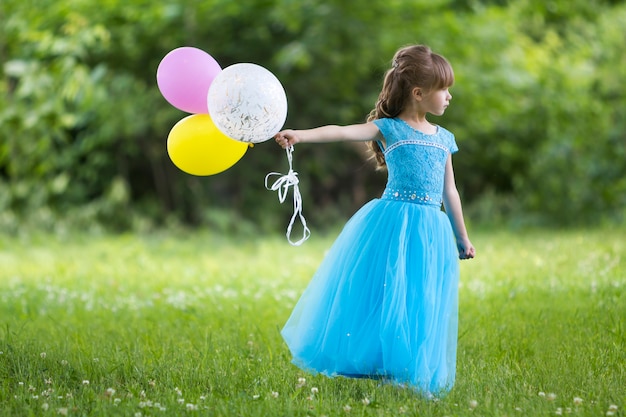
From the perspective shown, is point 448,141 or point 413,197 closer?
point 413,197

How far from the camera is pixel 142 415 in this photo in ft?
10.5

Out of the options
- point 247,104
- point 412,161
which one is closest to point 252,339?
point 412,161

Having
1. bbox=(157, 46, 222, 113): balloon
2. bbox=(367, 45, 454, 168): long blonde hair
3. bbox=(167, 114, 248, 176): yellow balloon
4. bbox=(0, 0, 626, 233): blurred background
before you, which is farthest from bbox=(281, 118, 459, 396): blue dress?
bbox=(0, 0, 626, 233): blurred background

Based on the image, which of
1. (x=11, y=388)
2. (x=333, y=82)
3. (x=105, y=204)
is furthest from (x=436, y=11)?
(x=11, y=388)

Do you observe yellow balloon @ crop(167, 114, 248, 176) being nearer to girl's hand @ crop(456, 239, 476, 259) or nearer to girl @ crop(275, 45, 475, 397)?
girl @ crop(275, 45, 475, 397)

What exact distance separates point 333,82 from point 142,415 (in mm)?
9793

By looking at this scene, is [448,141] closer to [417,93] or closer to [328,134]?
[417,93]

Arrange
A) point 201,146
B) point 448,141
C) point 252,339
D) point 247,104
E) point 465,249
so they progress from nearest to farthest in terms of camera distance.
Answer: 1. point 247,104
2. point 201,146
3. point 448,141
4. point 465,249
5. point 252,339

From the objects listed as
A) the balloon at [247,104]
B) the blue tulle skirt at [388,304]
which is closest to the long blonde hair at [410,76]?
the blue tulle skirt at [388,304]

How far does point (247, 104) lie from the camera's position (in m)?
3.43

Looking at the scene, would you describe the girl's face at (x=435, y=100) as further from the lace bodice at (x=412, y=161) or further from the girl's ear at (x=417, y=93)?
the lace bodice at (x=412, y=161)

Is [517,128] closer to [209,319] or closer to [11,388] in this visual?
[209,319]

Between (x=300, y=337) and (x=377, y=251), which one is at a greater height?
(x=377, y=251)

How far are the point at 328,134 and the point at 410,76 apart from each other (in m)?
0.55
